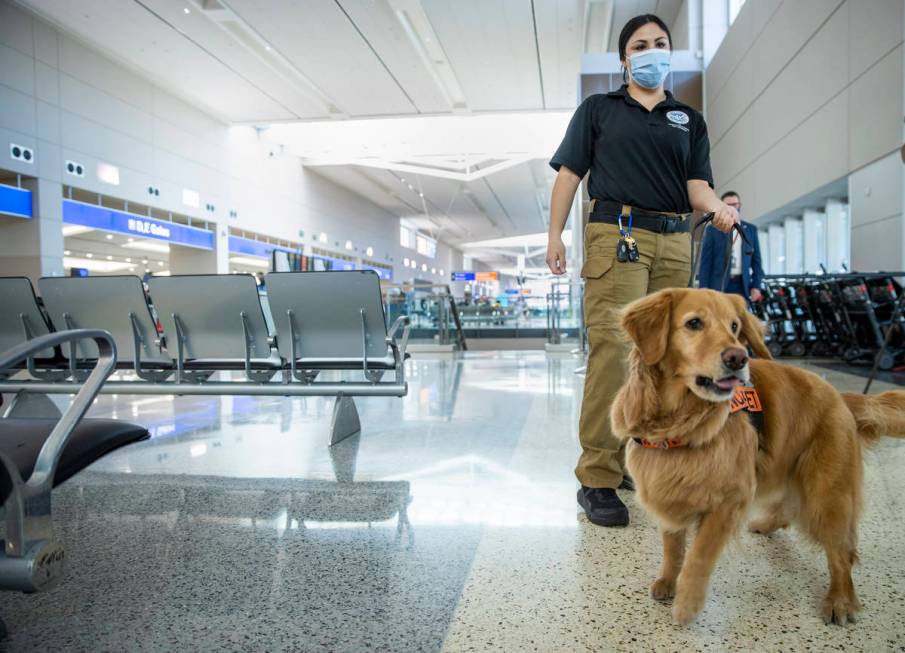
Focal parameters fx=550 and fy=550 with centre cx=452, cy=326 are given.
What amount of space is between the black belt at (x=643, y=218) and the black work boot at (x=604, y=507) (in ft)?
3.29

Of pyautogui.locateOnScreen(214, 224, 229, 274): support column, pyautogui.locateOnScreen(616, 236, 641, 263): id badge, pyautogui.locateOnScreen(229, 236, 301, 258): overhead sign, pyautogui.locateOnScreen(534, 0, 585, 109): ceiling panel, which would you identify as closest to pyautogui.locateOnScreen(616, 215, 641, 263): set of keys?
pyautogui.locateOnScreen(616, 236, 641, 263): id badge

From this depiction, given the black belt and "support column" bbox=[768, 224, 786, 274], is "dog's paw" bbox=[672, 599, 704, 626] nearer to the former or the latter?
the black belt

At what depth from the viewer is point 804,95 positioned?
7.62 m

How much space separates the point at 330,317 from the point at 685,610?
2.55 m

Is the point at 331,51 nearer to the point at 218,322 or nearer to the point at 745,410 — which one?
the point at 218,322

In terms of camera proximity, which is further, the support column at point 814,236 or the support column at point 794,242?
the support column at point 794,242

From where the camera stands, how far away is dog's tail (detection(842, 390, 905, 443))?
1.41 meters

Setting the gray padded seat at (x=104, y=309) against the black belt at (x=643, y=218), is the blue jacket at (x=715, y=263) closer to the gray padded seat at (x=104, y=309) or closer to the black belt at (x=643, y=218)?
the black belt at (x=643, y=218)

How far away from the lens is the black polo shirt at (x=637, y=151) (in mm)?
2104

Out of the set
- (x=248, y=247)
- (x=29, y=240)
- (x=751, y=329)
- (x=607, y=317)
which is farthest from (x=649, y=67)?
(x=248, y=247)

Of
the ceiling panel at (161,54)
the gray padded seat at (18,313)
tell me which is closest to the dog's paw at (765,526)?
the gray padded seat at (18,313)

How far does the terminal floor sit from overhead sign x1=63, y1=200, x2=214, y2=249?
12.2 meters

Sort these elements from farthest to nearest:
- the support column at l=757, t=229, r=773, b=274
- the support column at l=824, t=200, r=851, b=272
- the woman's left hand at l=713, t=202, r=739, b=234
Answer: the support column at l=757, t=229, r=773, b=274 < the support column at l=824, t=200, r=851, b=272 < the woman's left hand at l=713, t=202, r=739, b=234

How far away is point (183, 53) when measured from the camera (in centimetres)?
1362
